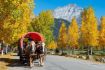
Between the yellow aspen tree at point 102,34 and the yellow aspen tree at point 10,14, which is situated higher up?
the yellow aspen tree at point 102,34

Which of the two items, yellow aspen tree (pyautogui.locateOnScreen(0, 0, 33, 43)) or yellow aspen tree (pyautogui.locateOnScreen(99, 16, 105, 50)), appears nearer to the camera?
yellow aspen tree (pyautogui.locateOnScreen(0, 0, 33, 43))

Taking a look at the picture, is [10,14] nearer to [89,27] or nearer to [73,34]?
[89,27]

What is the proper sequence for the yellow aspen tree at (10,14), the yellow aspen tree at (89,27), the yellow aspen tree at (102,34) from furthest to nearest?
the yellow aspen tree at (102,34)
the yellow aspen tree at (89,27)
the yellow aspen tree at (10,14)

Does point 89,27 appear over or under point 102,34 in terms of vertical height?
over

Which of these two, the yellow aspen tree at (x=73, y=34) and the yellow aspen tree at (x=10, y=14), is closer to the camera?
the yellow aspen tree at (x=10, y=14)

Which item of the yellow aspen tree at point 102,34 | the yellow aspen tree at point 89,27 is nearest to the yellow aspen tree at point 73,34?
the yellow aspen tree at point 102,34

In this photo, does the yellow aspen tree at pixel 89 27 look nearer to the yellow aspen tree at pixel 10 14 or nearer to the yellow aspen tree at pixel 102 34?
the yellow aspen tree at pixel 102 34

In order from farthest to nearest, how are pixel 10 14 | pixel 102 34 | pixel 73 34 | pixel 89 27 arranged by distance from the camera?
pixel 73 34, pixel 102 34, pixel 89 27, pixel 10 14

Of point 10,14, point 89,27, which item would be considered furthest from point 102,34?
point 10,14

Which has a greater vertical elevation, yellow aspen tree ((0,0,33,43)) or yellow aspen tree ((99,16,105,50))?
yellow aspen tree ((99,16,105,50))

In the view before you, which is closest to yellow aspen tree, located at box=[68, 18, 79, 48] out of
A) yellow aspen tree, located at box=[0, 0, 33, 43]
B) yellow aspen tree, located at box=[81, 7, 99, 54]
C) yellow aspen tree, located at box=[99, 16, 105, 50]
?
yellow aspen tree, located at box=[99, 16, 105, 50]

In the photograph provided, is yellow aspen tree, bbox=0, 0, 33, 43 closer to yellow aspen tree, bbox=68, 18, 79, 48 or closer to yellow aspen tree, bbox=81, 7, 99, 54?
yellow aspen tree, bbox=81, 7, 99, 54

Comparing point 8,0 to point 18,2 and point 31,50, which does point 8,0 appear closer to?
point 18,2

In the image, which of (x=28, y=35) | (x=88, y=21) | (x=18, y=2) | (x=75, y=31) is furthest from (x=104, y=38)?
(x=18, y=2)
